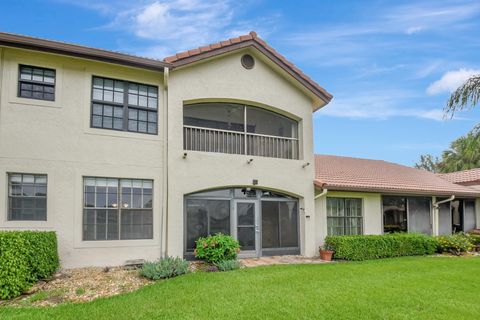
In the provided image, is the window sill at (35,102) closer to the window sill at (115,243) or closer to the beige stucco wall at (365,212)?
the window sill at (115,243)

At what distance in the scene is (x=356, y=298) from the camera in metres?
7.64

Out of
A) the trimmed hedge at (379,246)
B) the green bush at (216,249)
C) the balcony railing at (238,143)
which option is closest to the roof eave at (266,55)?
the balcony railing at (238,143)

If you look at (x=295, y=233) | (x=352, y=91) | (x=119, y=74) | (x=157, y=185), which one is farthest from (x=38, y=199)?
(x=352, y=91)

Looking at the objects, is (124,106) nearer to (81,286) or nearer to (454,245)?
(81,286)

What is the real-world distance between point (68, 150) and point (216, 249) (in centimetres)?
563

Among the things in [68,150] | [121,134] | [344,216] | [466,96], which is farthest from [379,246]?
[68,150]

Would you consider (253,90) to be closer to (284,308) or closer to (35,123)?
(35,123)

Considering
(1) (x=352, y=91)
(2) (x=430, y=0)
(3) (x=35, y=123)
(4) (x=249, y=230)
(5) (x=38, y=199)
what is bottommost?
(4) (x=249, y=230)

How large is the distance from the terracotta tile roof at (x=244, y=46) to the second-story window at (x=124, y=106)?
1.49 m

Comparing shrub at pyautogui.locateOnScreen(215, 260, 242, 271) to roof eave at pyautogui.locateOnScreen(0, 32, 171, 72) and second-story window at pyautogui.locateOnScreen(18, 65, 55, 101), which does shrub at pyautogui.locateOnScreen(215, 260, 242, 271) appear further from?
second-story window at pyautogui.locateOnScreen(18, 65, 55, 101)

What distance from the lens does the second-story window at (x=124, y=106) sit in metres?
11.2

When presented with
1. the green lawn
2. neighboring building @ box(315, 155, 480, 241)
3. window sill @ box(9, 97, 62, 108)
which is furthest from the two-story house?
the green lawn

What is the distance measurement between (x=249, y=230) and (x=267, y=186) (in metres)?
1.86

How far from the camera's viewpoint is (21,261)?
25.4ft
